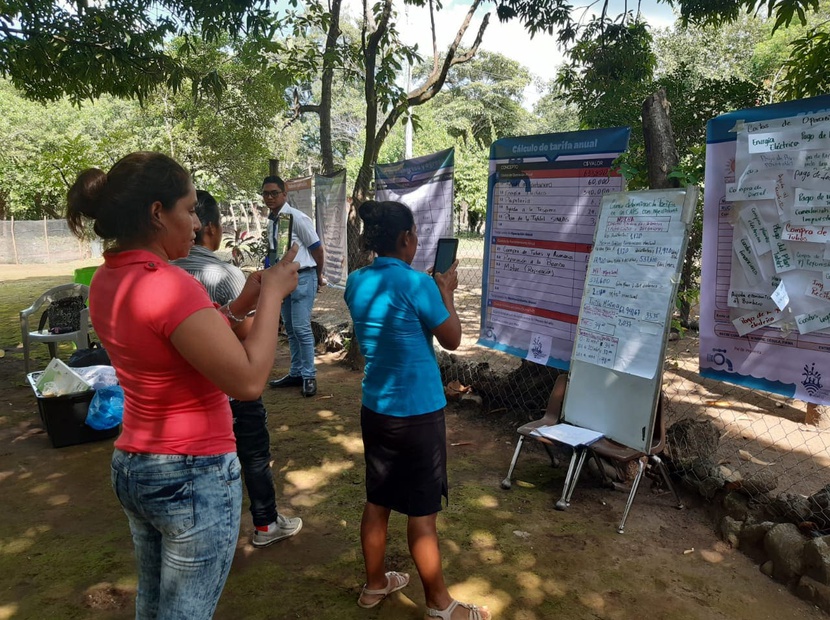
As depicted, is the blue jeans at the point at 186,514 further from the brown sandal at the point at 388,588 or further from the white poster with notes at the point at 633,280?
the white poster with notes at the point at 633,280

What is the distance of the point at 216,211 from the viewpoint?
2.53 m

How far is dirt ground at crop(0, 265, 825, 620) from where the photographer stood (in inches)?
93.8

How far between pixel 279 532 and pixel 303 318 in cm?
245

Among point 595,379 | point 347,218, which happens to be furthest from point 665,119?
point 347,218

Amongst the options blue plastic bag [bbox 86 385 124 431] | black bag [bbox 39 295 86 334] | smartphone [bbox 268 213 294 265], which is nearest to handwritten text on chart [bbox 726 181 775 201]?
smartphone [bbox 268 213 294 265]

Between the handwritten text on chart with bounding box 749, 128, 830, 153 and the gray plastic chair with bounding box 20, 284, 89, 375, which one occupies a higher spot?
the handwritten text on chart with bounding box 749, 128, 830, 153

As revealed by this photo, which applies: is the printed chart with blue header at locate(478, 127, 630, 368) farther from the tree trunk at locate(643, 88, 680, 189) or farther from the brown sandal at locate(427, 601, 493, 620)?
the brown sandal at locate(427, 601, 493, 620)

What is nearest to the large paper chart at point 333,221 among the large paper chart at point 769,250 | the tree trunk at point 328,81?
the tree trunk at point 328,81

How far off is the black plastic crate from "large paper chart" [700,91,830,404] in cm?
402

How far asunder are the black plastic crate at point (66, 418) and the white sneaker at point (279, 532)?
6.45 ft

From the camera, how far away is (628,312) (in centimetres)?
301

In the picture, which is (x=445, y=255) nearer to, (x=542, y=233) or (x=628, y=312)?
(x=628, y=312)

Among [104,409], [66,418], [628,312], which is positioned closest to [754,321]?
[628,312]

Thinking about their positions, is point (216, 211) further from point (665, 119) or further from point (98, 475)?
point (665, 119)
